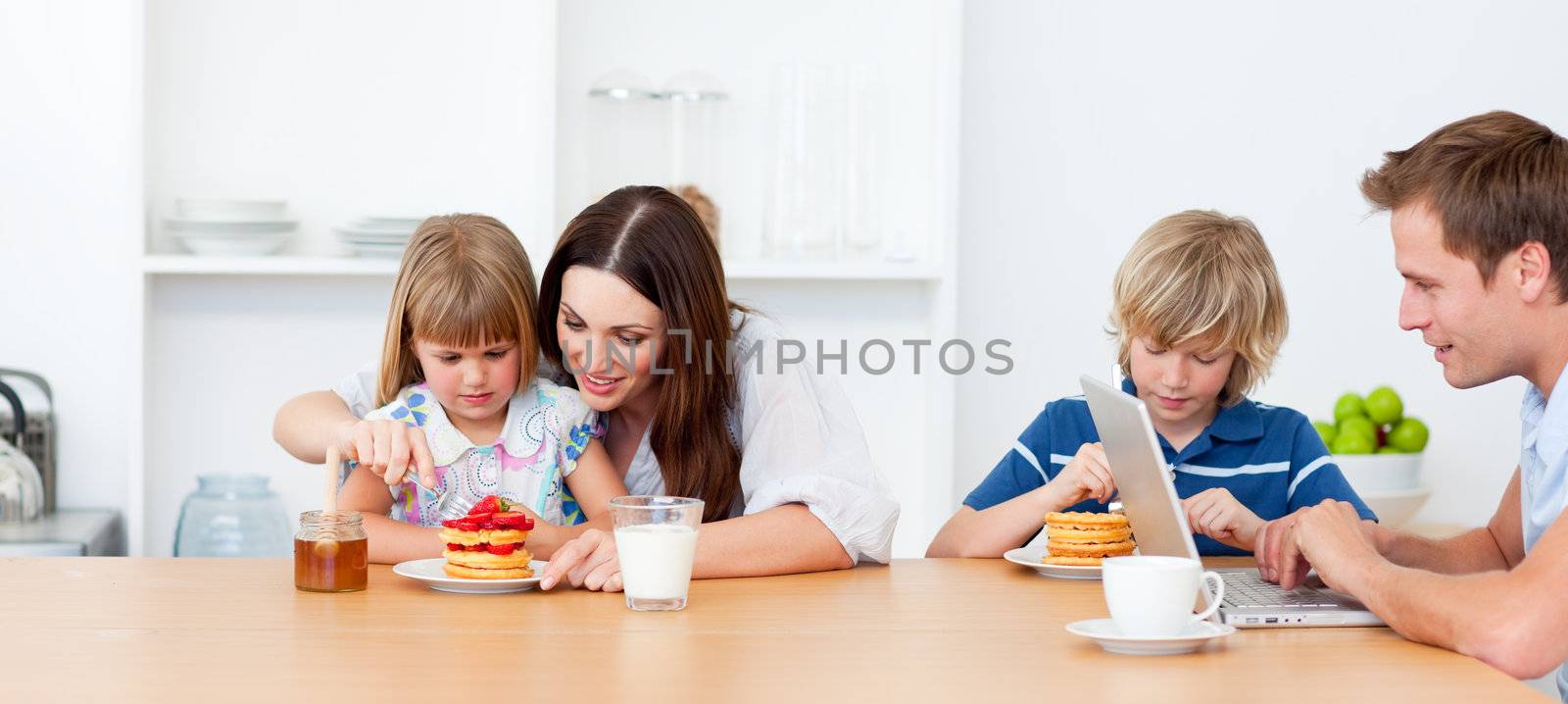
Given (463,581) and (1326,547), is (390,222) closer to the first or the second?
(463,581)

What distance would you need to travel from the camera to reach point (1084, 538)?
1.66 metres

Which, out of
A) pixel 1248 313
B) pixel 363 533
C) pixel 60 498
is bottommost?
pixel 60 498

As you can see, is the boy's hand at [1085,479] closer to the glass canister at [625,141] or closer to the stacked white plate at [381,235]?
the glass canister at [625,141]

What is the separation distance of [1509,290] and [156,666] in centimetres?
130

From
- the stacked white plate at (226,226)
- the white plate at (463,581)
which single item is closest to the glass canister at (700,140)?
the stacked white plate at (226,226)

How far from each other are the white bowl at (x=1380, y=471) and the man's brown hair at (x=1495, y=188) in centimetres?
132

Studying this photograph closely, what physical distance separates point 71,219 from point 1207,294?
2.17m

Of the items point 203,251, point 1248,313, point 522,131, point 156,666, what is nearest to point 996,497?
point 1248,313

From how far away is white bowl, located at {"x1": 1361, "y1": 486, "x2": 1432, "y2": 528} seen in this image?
2.79m

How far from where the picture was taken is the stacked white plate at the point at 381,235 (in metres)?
2.79

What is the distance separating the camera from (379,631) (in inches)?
52.2

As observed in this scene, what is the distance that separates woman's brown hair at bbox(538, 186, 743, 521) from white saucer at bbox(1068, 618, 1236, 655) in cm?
67

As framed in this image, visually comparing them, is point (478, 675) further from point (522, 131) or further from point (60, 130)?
point (60, 130)

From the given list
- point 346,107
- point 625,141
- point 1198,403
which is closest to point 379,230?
point 346,107
